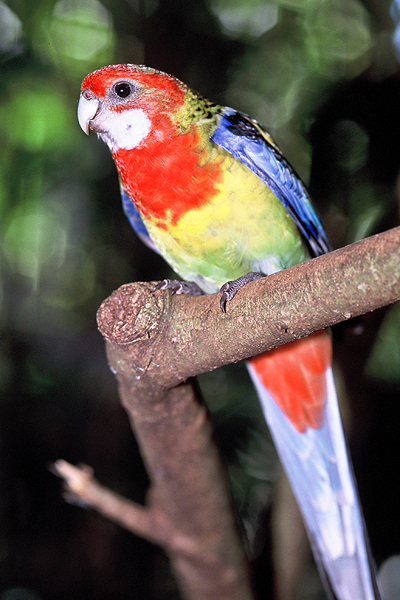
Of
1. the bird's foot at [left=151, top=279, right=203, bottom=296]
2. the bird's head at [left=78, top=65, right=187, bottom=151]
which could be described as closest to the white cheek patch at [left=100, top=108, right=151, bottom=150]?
the bird's head at [left=78, top=65, right=187, bottom=151]

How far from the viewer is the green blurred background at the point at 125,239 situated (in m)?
1.35

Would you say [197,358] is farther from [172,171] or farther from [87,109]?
[87,109]

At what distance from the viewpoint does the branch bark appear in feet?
1.64

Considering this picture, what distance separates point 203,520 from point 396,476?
33.3 inches

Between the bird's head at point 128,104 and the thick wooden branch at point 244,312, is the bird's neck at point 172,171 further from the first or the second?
Result: the thick wooden branch at point 244,312

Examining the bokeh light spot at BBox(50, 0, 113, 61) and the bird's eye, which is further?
the bokeh light spot at BBox(50, 0, 113, 61)

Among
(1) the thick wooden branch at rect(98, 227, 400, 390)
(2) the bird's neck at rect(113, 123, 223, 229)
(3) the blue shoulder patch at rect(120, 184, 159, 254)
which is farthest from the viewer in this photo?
(3) the blue shoulder patch at rect(120, 184, 159, 254)

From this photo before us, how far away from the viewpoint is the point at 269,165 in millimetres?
852

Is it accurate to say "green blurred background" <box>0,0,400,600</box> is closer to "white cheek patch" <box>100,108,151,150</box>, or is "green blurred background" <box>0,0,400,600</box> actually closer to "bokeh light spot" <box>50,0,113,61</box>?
"bokeh light spot" <box>50,0,113,61</box>

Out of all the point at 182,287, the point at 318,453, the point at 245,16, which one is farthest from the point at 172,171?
the point at 245,16

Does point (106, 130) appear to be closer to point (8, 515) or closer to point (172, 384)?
point (172, 384)

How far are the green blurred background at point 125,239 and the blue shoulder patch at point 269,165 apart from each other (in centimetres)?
49

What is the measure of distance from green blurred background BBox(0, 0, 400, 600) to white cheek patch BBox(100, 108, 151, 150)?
51 centimetres

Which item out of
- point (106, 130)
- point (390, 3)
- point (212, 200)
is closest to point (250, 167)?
point (212, 200)
